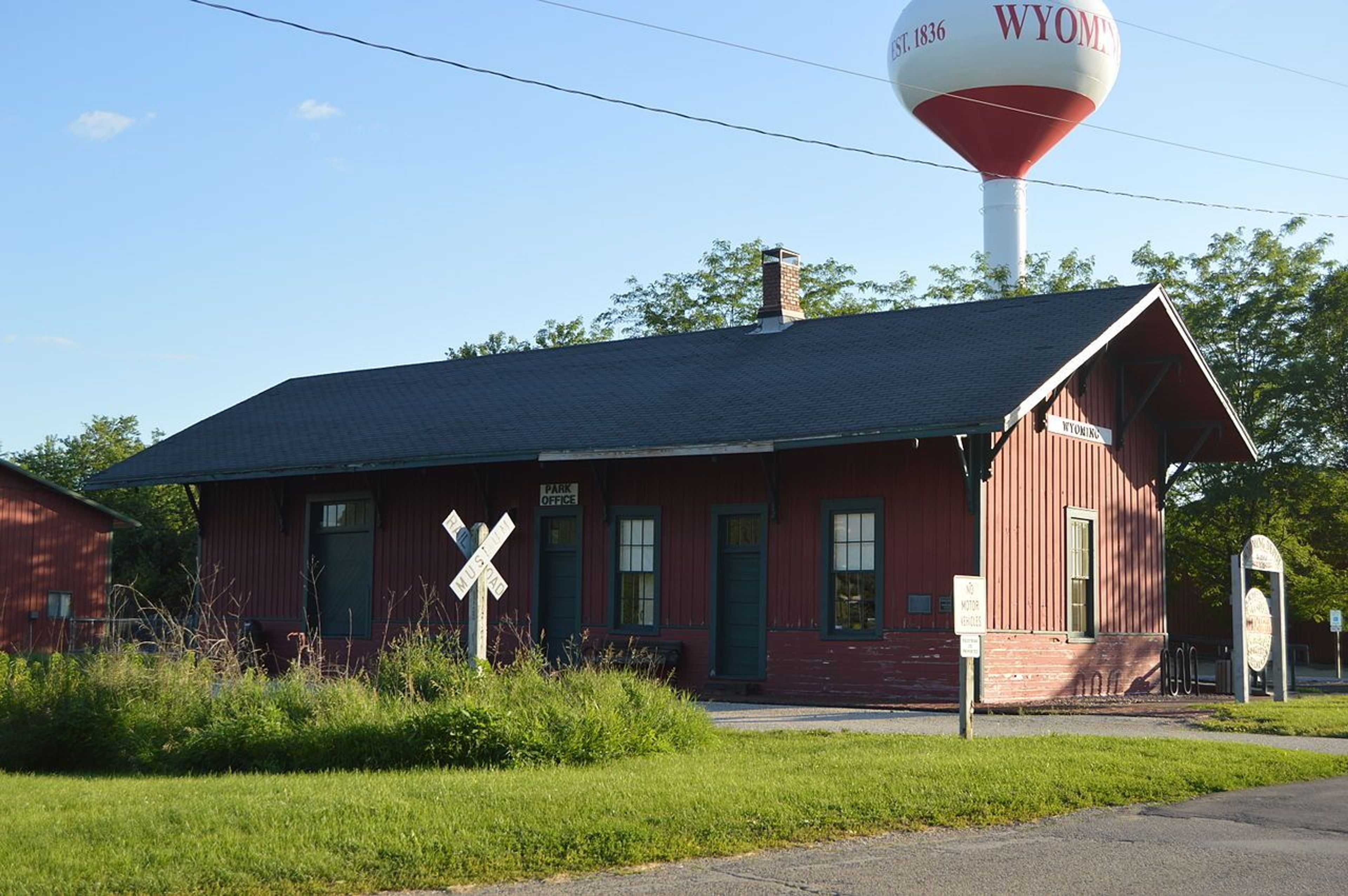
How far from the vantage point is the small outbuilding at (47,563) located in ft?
93.0

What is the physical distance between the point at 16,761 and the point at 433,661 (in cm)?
370

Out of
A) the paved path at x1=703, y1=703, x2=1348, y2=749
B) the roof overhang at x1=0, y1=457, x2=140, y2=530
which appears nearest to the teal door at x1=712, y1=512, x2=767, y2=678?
the paved path at x1=703, y1=703, x2=1348, y2=749

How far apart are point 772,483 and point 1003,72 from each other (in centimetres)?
2129

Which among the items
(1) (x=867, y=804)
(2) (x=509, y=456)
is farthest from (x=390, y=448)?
(1) (x=867, y=804)

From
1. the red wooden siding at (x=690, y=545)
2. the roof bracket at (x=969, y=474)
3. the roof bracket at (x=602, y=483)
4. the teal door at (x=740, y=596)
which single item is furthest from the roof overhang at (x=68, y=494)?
the roof bracket at (x=969, y=474)

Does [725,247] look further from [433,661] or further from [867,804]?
[867,804]

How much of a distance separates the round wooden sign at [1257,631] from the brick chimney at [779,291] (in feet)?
28.0

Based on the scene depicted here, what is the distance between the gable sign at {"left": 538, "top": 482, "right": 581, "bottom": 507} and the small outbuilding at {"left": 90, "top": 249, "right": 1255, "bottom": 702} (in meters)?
0.05

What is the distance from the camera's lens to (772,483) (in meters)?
20.4

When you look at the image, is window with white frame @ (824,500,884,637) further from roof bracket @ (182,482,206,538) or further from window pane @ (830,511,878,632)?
roof bracket @ (182,482,206,538)

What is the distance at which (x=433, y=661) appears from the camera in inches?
551

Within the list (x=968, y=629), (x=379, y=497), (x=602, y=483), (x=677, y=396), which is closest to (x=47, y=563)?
(x=379, y=497)

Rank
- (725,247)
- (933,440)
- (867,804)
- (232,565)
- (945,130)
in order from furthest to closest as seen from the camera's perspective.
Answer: (725,247) → (945,130) → (232,565) → (933,440) → (867,804)

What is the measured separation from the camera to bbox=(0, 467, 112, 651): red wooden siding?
93.0ft
